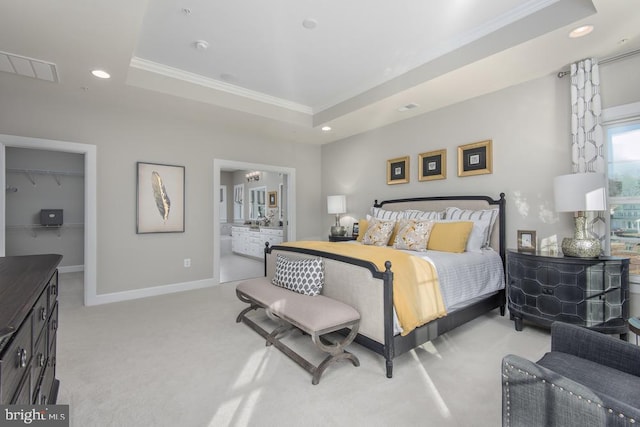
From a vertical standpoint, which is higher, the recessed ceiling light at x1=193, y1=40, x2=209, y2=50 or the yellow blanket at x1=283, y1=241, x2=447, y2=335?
the recessed ceiling light at x1=193, y1=40, x2=209, y2=50

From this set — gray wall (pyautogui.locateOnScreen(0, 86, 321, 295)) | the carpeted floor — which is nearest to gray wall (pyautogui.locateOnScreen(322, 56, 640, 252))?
the carpeted floor

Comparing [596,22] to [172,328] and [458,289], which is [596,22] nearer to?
[458,289]

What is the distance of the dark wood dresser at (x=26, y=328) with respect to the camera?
844 millimetres

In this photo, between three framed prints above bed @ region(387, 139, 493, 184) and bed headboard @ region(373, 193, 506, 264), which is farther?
three framed prints above bed @ region(387, 139, 493, 184)

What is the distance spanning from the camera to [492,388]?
6.45ft

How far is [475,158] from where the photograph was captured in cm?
379

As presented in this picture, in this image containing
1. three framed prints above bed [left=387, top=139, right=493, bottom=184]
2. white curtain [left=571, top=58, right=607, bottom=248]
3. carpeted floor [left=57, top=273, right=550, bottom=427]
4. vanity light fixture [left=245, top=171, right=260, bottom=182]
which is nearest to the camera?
carpeted floor [left=57, top=273, right=550, bottom=427]

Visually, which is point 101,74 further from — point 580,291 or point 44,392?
point 580,291

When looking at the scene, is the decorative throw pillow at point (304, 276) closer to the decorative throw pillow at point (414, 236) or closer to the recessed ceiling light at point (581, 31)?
the decorative throw pillow at point (414, 236)

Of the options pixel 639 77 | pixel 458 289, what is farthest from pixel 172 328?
pixel 639 77

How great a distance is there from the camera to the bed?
2166mm

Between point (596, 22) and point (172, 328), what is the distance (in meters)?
4.52

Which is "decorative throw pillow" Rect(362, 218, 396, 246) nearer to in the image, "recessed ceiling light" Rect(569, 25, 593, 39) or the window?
the window

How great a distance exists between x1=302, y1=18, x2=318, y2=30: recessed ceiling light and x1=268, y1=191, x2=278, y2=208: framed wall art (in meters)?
5.19
